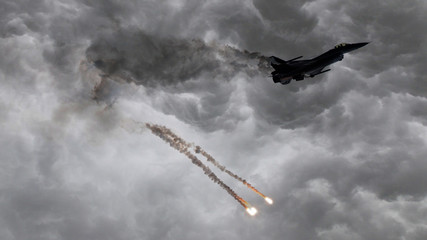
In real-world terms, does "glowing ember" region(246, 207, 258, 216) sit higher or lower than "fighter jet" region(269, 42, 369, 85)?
lower

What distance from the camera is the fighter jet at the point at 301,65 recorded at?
10494cm

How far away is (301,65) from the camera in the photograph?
105250mm

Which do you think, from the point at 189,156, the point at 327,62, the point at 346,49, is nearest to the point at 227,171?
the point at 189,156

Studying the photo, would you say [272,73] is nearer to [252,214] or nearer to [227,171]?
[227,171]

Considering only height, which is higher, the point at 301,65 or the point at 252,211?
the point at 301,65

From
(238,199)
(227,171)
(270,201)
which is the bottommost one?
(270,201)

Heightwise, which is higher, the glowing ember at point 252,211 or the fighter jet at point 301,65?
the fighter jet at point 301,65

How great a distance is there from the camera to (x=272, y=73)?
106375 mm

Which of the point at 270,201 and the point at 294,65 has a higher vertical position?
the point at 294,65

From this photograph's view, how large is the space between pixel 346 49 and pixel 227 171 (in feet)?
187

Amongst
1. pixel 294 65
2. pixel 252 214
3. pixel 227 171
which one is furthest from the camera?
pixel 294 65

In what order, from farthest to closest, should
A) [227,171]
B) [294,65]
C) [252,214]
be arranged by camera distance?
1. [294,65]
2. [227,171]
3. [252,214]

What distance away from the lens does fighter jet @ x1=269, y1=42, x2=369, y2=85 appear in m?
105

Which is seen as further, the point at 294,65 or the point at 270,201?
the point at 294,65
